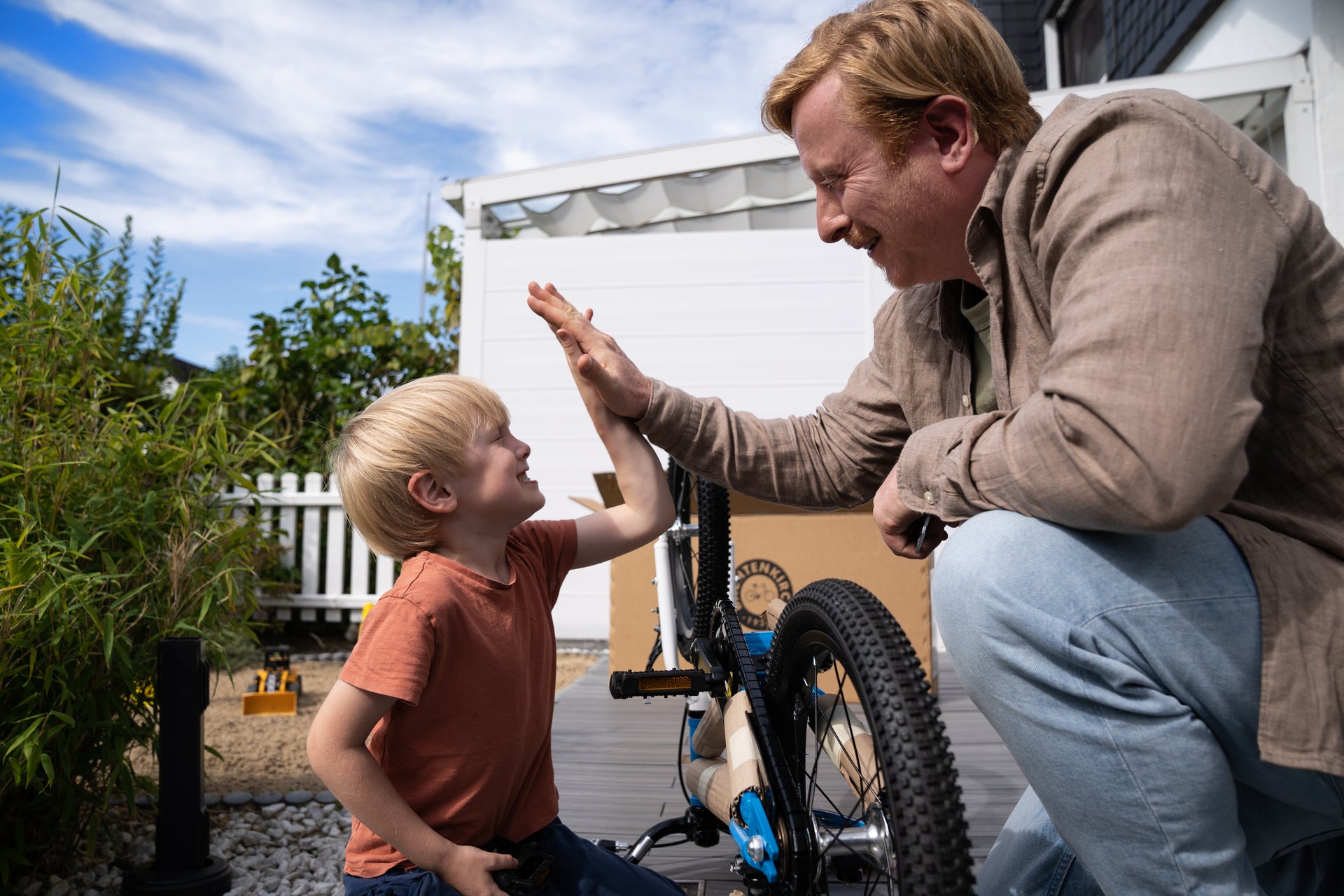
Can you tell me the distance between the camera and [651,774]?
2283 millimetres

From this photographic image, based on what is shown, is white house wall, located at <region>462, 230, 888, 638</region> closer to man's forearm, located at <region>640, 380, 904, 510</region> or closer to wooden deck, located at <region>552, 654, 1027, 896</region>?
wooden deck, located at <region>552, 654, 1027, 896</region>

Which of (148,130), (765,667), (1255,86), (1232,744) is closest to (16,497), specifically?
(765,667)

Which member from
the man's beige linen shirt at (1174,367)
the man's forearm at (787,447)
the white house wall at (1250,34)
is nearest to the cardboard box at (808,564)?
the man's forearm at (787,447)

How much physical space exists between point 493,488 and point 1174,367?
0.85 metres

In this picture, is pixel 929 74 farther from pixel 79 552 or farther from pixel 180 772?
→ pixel 180 772

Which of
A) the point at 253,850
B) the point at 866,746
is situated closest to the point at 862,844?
the point at 866,746

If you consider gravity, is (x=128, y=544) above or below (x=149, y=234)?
below

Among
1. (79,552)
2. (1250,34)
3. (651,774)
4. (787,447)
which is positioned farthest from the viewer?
(1250,34)

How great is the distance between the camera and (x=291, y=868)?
76.9 inches

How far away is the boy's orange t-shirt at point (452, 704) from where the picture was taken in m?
1.07

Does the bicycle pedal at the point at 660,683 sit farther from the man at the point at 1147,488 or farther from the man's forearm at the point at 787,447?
the man at the point at 1147,488

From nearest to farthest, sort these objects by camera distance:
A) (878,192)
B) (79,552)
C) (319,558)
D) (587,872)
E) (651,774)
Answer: (878,192) < (587,872) < (79,552) < (651,774) < (319,558)

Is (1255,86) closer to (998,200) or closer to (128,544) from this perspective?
(998,200)

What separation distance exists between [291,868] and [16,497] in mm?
952
